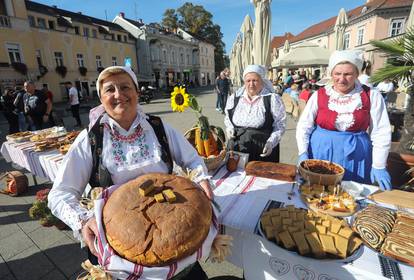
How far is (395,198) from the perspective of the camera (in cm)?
152

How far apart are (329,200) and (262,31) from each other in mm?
4921

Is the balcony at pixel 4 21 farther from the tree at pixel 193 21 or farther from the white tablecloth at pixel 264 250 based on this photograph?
the tree at pixel 193 21

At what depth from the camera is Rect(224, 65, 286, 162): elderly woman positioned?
2541 mm

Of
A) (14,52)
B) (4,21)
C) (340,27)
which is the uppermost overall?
(4,21)

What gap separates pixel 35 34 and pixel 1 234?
2437 centimetres

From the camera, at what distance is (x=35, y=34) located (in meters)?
20.5

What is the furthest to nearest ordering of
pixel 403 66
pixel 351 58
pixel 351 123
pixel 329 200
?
1. pixel 403 66
2. pixel 351 123
3. pixel 351 58
4. pixel 329 200

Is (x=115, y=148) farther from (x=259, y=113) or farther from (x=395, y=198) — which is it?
(x=395, y=198)

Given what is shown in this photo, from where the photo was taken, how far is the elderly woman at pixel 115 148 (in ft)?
4.33

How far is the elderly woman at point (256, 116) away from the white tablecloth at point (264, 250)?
2.45ft

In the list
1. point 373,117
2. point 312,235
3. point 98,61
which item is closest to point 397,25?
point 373,117

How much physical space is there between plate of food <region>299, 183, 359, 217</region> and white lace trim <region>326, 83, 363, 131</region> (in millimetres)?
669

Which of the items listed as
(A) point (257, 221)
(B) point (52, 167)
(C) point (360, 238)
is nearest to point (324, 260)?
(C) point (360, 238)

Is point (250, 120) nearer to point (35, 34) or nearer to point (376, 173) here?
point (376, 173)
